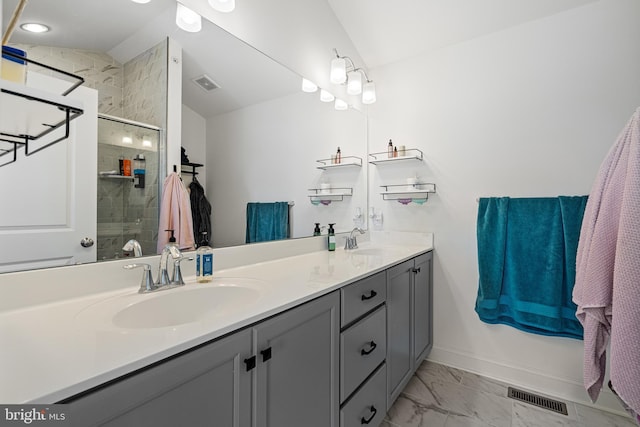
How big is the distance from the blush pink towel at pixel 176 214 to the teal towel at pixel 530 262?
1814 mm

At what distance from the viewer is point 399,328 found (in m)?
1.65

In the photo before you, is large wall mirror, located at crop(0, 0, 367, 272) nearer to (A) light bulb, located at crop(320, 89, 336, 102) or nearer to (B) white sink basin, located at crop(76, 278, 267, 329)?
(A) light bulb, located at crop(320, 89, 336, 102)

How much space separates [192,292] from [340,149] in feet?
5.12

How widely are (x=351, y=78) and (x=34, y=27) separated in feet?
6.05

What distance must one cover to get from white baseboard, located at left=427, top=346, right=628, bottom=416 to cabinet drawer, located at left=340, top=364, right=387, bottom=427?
938 mm

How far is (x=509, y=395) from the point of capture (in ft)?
5.98

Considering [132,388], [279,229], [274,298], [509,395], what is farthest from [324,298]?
[509,395]

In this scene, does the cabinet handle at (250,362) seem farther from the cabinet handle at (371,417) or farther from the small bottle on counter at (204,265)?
the cabinet handle at (371,417)

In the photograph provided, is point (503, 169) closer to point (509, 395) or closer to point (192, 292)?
point (509, 395)

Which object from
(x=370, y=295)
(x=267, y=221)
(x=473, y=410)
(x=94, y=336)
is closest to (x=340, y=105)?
(x=267, y=221)

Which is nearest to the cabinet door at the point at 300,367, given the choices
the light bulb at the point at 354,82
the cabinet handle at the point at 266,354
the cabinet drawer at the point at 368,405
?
the cabinet handle at the point at 266,354

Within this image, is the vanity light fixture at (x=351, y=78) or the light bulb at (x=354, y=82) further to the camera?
the light bulb at (x=354, y=82)

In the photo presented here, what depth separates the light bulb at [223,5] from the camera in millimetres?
1363

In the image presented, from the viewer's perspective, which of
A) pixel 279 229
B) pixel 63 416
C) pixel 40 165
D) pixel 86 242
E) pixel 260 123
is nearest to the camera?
pixel 63 416
